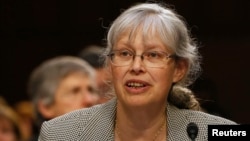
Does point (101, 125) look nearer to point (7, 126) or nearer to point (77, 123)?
point (77, 123)

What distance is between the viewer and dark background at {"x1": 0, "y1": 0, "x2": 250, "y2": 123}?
732 cm

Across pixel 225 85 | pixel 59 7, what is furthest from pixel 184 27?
pixel 59 7

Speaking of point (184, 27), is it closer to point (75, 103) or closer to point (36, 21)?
point (75, 103)

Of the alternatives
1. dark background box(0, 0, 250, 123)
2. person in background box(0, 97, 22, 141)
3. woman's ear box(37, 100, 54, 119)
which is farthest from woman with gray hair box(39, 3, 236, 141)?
dark background box(0, 0, 250, 123)

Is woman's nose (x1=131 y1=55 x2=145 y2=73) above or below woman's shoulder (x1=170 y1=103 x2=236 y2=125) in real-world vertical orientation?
above

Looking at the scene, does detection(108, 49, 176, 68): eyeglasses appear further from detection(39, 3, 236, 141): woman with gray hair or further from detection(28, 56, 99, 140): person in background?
detection(28, 56, 99, 140): person in background

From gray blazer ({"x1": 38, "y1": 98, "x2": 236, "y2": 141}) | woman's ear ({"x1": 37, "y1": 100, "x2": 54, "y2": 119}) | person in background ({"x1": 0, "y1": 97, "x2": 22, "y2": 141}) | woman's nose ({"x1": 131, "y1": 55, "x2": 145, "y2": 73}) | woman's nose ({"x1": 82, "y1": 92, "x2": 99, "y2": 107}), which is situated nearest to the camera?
woman's nose ({"x1": 131, "y1": 55, "x2": 145, "y2": 73})

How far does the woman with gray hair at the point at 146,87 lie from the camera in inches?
119

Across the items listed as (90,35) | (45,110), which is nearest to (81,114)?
(45,110)

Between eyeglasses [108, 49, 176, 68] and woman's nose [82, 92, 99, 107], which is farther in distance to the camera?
woman's nose [82, 92, 99, 107]

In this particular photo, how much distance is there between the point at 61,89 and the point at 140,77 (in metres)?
1.79

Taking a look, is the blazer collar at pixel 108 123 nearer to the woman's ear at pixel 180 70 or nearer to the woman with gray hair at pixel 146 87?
the woman with gray hair at pixel 146 87

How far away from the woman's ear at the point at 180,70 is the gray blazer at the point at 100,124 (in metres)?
0.15

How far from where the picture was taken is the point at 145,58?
3008 mm
